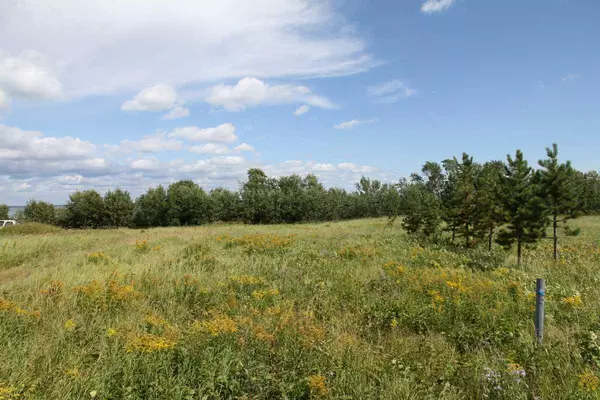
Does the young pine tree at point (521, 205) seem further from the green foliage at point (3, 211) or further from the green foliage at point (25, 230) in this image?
the green foliage at point (3, 211)

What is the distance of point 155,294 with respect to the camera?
6387 millimetres

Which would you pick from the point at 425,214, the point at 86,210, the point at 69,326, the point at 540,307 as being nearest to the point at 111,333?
the point at 69,326

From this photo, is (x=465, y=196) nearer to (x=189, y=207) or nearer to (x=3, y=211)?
(x=189, y=207)

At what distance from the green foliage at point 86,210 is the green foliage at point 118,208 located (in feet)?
3.43

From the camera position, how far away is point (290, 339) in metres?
4.23

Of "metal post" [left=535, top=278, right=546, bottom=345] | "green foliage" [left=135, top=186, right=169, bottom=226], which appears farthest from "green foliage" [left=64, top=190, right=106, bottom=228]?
"metal post" [left=535, top=278, right=546, bottom=345]

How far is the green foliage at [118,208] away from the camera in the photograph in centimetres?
5762

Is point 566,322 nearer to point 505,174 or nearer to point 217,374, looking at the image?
point 217,374

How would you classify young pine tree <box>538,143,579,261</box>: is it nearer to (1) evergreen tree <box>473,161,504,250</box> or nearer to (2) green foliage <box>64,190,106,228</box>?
(1) evergreen tree <box>473,161,504,250</box>

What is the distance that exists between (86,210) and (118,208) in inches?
219

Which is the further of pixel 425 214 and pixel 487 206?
pixel 425 214

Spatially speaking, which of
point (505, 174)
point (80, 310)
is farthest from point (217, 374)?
point (505, 174)

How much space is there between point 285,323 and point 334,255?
698 centimetres

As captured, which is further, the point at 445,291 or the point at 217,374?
the point at 445,291
